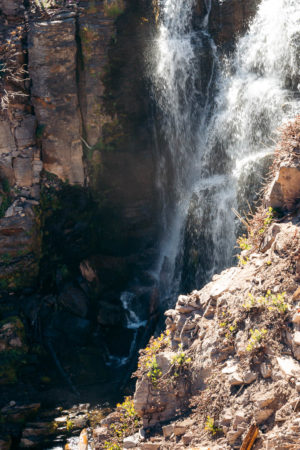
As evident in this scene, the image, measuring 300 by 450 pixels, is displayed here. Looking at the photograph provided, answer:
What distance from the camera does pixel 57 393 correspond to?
332 inches

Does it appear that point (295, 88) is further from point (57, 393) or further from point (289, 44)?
point (57, 393)

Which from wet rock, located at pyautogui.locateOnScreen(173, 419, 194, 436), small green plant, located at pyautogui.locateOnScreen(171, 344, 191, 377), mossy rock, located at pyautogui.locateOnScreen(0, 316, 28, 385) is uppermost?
small green plant, located at pyautogui.locateOnScreen(171, 344, 191, 377)

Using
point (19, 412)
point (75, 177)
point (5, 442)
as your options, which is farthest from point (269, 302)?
point (75, 177)

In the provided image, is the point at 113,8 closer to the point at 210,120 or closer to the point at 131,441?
the point at 210,120

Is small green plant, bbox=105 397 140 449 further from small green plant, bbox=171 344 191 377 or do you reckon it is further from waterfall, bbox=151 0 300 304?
waterfall, bbox=151 0 300 304

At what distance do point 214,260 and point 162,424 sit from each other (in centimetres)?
405

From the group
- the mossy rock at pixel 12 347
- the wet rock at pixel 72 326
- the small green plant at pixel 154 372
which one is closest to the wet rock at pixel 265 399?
the small green plant at pixel 154 372

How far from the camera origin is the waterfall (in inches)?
324

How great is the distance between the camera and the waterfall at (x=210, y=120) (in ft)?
27.0

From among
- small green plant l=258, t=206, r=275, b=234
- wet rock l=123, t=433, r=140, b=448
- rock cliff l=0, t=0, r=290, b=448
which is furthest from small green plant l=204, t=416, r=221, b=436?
rock cliff l=0, t=0, r=290, b=448

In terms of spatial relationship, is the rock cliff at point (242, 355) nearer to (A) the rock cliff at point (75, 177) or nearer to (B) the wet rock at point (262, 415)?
(B) the wet rock at point (262, 415)

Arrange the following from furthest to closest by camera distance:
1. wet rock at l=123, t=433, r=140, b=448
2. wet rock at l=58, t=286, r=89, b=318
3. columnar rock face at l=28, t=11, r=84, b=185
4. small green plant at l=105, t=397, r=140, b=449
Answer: wet rock at l=58, t=286, r=89, b=318 → columnar rock face at l=28, t=11, r=84, b=185 → small green plant at l=105, t=397, r=140, b=449 → wet rock at l=123, t=433, r=140, b=448

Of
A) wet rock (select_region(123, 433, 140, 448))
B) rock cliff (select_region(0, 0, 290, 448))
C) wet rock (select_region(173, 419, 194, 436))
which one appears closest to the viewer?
wet rock (select_region(173, 419, 194, 436))

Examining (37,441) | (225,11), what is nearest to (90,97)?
(225,11)
